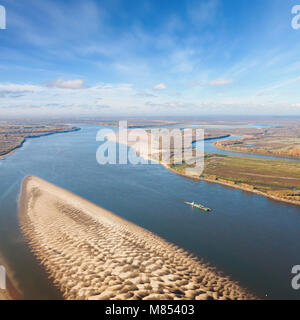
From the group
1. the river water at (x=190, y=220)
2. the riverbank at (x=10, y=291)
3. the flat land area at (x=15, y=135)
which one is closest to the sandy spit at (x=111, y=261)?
the river water at (x=190, y=220)

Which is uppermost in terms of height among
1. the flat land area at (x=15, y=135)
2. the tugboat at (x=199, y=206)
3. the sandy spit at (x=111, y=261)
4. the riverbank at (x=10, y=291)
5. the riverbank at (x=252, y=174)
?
the flat land area at (x=15, y=135)

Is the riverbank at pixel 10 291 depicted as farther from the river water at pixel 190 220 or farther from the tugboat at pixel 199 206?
the tugboat at pixel 199 206

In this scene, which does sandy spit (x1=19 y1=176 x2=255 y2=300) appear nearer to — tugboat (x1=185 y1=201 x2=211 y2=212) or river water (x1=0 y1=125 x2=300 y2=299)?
river water (x1=0 y1=125 x2=300 y2=299)

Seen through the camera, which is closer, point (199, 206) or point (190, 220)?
point (190, 220)

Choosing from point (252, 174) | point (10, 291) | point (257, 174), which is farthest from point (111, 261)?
point (257, 174)

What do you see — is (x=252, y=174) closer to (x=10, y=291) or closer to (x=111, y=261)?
(x=111, y=261)

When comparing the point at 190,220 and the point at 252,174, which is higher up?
the point at 252,174
